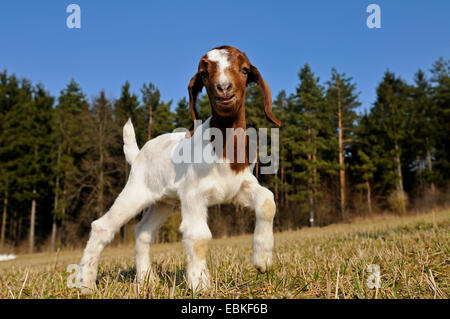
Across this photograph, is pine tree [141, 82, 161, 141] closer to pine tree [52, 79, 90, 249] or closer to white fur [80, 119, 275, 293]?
pine tree [52, 79, 90, 249]

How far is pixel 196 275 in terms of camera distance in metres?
2.89

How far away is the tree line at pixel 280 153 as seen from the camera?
100.0 feet

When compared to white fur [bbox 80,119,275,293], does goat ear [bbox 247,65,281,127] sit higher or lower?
higher

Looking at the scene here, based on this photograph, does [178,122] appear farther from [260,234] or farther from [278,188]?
[260,234]

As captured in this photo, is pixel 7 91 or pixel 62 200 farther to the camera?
pixel 7 91

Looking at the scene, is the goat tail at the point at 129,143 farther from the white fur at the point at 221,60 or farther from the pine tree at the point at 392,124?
the pine tree at the point at 392,124

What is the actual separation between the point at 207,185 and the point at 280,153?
34.4m

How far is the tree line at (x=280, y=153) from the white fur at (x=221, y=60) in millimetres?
22854

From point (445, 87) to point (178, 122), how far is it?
34.0 m

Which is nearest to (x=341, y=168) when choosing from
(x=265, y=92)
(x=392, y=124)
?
(x=392, y=124)

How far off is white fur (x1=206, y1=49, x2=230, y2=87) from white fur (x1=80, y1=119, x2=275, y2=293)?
0.70m

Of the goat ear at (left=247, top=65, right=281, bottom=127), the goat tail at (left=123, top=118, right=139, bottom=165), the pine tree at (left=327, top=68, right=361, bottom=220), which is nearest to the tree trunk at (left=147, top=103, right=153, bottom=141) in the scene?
the pine tree at (left=327, top=68, right=361, bottom=220)

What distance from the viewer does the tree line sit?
30.5m
